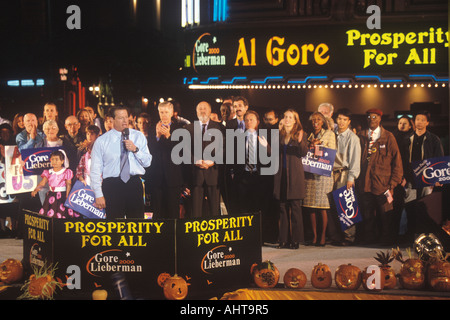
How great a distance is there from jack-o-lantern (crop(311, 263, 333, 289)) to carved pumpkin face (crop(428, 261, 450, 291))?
1.08 metres

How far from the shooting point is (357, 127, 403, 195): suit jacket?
1064cm

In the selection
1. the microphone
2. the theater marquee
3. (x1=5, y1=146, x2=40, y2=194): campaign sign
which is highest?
the theater marquee

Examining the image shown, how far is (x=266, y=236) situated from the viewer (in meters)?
10.9

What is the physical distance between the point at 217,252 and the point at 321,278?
119 cm

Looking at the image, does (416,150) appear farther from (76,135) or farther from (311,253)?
(76,135)

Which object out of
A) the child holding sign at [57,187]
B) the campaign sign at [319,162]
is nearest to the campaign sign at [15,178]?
the child holding sign at [57,187]

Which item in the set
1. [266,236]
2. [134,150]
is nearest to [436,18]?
[266,236]

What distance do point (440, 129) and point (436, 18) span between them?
74.9 inches

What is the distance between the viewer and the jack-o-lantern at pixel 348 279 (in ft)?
25.8

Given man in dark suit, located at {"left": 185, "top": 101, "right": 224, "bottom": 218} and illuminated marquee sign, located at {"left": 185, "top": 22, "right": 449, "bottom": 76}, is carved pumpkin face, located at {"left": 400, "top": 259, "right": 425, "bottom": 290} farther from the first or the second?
illuminated marquee sign, located at {"left": 185, "top": 22, "right": 449, "bottom": 76}

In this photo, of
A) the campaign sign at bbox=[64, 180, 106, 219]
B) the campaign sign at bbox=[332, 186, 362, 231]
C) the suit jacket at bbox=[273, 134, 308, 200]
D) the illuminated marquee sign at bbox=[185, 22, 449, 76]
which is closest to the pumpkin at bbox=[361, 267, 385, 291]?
the suit jacket at bbox=[273, 134, 308, 200]

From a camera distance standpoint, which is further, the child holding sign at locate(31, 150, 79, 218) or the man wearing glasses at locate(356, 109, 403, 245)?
the man wearing glasses at locate(356, 109, 403, 245)
